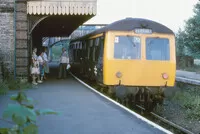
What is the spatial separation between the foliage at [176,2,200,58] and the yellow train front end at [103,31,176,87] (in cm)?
1599

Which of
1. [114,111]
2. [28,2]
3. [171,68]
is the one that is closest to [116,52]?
[171,68]

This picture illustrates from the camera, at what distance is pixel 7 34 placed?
1427 cm

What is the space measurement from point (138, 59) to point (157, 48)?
78 cm

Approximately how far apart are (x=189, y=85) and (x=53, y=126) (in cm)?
1278

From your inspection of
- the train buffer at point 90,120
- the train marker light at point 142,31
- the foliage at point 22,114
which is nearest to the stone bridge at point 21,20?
the train marker light at point 142,31

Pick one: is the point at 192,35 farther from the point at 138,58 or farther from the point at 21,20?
the point at 138,58

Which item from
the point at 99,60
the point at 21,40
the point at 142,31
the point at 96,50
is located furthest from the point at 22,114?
the point at 21,40

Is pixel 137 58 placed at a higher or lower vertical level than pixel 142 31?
lower

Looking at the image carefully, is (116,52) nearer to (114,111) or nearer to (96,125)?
(114,111)

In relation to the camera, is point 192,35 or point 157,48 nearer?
point 157,48

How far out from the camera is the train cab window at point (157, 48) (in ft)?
37.4

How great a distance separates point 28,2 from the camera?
1434 cm

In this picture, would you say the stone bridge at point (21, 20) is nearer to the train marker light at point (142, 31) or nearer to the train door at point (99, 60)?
the train door at point (99, 60)

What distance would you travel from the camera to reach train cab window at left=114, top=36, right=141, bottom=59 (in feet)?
36.7
